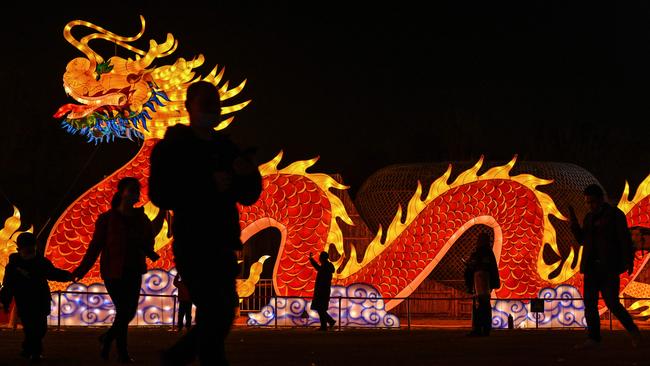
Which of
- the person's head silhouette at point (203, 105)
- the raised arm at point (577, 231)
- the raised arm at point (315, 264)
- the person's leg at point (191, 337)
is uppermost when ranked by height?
the person's head silhouette at point (203, 105)

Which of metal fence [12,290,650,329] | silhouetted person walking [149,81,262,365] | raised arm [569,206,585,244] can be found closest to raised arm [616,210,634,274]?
raised arm [569,206,585,244]

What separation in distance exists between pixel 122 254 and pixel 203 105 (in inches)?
126

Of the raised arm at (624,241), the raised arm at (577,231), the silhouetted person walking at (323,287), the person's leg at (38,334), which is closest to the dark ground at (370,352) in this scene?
the person's leg at (38,334)

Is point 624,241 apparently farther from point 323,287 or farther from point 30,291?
point 323,287

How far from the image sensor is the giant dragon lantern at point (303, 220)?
758 inches

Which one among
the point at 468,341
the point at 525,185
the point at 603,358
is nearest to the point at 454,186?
the point at 525,185

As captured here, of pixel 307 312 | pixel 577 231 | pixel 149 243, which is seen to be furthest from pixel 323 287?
pixel 149 243

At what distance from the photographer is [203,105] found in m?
5.66

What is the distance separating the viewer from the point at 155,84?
19547 mm

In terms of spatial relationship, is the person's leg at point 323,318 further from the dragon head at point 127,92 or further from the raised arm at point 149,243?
the raised arm at point 149,243

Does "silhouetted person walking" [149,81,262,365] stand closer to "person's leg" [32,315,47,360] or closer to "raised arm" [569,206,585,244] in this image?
"person's leg" [32,315,47,360]

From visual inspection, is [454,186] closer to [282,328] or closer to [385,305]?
[385,305]

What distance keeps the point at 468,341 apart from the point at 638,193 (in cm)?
848

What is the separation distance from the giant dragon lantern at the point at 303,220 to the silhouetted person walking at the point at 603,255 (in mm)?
8810
